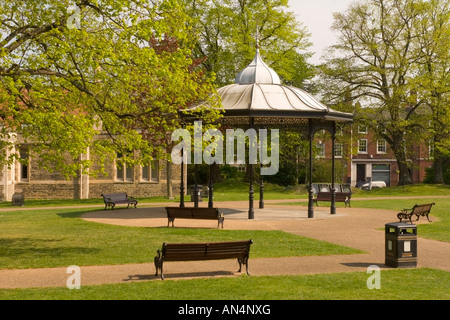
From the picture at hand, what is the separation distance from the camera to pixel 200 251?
1186 centimetres

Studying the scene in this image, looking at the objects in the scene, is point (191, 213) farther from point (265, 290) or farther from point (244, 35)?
point (244, 35)

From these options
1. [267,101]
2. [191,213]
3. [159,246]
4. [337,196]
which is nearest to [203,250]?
[159,246]

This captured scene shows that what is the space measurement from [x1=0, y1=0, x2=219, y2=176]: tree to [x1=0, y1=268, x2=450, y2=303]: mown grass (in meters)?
4.92

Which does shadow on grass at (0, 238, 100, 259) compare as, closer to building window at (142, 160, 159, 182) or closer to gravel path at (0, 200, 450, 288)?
gravel path at (0, 200, 450, 288)

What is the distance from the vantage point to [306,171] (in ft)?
181

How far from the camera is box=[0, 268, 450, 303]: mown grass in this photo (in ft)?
32.8

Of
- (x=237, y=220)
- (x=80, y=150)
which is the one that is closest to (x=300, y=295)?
(x=80, y=150)

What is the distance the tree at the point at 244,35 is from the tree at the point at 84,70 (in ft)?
108

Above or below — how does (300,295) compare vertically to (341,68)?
below

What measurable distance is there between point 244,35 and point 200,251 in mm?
39638

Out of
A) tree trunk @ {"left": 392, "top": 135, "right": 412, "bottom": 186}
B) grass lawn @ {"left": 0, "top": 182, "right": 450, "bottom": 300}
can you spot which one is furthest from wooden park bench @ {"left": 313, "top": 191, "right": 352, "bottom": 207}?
tree trunk @ {"left": 392, "top": 135, "right": 412, "bottom": 186}
